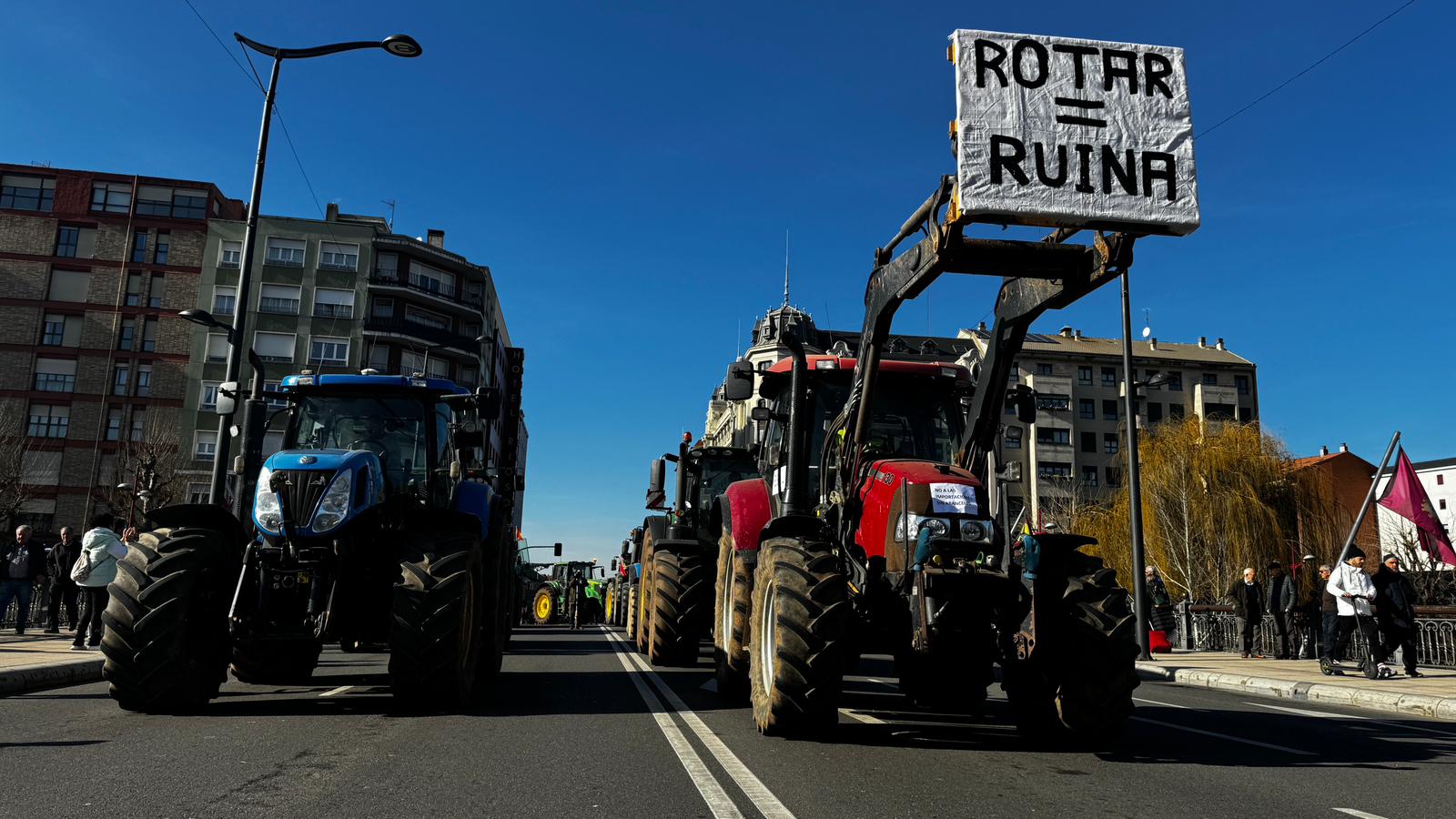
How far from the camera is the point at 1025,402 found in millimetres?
8539

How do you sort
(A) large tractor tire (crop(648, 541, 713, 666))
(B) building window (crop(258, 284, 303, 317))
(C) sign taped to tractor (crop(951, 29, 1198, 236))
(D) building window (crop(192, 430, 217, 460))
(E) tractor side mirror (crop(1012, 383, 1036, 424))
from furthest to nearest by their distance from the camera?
(B) building window (crop(258, 284, 303, 317))
(D) building window (crop(192, 430, 217, 460))
(A) large tractor tire (crop(648, 541, 713, 666))
(E) tractor side mirror (crop(1012, 383, 1036, 424))
(C) sign taped to tractor (crop(951, 29, 1198, 236))

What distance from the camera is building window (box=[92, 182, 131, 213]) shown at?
195ft

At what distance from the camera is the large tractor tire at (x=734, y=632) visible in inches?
349

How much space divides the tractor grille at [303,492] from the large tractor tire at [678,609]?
5.79 metres

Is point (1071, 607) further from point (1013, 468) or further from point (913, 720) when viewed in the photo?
point (913, 720)

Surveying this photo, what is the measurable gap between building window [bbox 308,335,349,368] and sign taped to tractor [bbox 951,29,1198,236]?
175 feet

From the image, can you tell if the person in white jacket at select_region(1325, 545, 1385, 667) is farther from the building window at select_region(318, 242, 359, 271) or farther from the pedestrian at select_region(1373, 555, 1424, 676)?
the building window at select_region(318, 242, 359, 271)

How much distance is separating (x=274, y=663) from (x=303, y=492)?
3.12 metres

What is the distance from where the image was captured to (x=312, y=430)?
9508mm

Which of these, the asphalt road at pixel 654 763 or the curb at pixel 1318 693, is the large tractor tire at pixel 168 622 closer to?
the asphalt road at pixel 654 763

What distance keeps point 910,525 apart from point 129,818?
4745 mm

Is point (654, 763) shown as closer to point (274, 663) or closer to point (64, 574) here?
point (274, 663)

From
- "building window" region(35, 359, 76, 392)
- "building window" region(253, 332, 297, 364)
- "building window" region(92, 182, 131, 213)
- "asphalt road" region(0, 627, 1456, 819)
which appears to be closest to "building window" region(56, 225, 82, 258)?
"building window" region(92, 182, 131, 213)

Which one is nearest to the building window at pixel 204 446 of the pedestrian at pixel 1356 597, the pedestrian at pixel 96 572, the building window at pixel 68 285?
the building window at pixel 68 285
